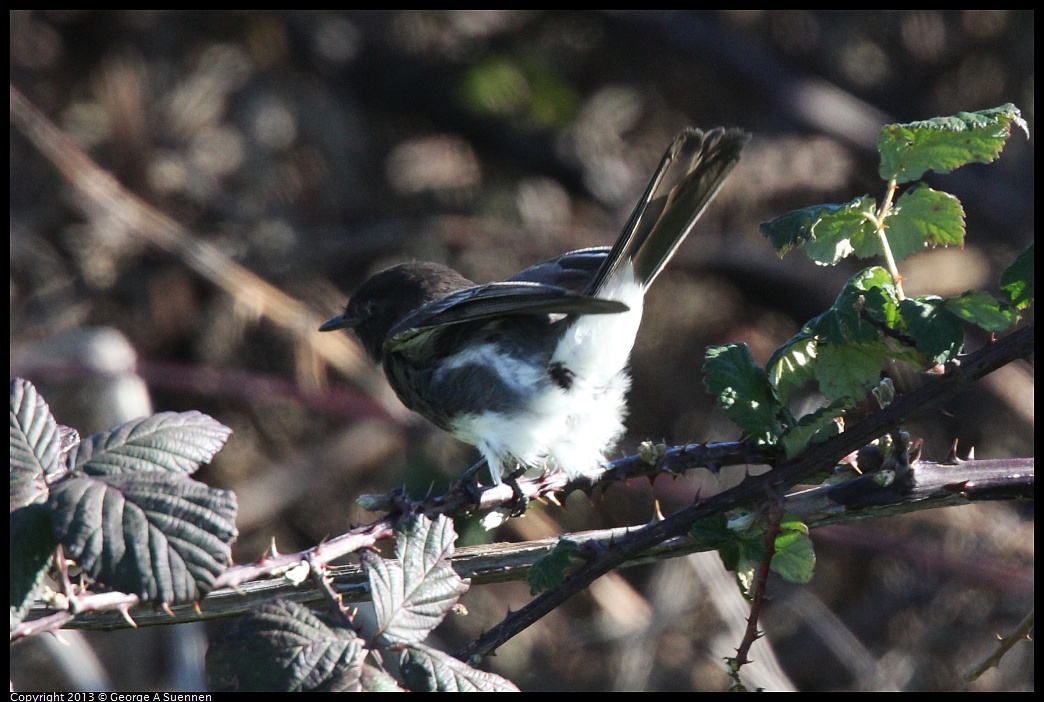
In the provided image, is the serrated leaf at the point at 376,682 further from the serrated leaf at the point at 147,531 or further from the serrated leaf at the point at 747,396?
the serrated leaf at the point at 747,396

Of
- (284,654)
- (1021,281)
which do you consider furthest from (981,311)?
(284,654)

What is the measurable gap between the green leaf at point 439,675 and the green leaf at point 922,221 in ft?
4.02

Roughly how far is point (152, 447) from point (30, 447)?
0.64 feet

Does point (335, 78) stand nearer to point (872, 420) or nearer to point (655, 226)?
point (655, 226)

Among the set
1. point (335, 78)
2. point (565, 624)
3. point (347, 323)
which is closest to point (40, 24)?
point (335, 78)

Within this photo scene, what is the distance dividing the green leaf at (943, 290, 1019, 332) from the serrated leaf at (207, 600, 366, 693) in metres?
1.29

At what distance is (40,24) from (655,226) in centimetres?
540

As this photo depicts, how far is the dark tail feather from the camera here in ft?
9.28

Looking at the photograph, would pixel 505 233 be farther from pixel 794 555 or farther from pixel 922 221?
pixel 794 555

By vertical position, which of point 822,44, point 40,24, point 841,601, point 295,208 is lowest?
point 841,601

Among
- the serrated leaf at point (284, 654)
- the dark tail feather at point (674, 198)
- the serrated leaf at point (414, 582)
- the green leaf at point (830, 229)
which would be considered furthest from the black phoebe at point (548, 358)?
the serrated leaf at point (284, 654)

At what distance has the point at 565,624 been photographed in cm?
614

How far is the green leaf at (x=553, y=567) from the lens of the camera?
188cm

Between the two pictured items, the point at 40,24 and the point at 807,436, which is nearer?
the point at 807,436
